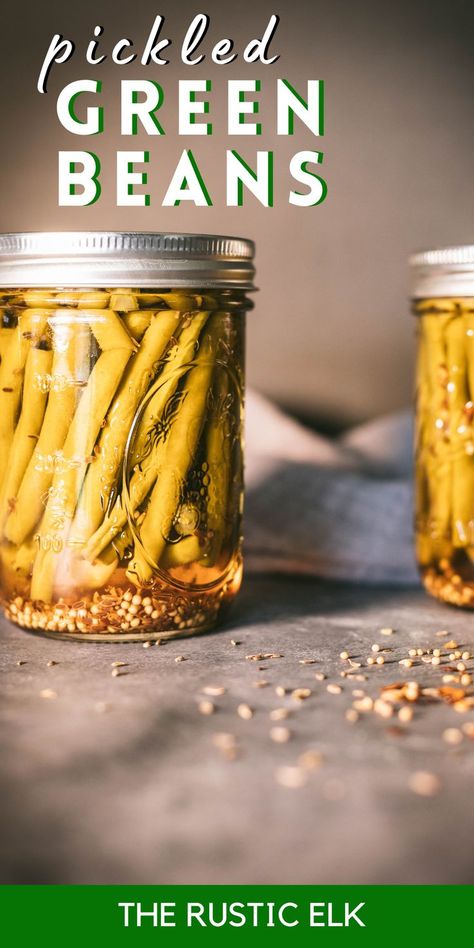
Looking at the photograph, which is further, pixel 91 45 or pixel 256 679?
pixel 91 45

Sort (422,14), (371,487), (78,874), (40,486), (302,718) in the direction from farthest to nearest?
(422,14)
(371,487)
(40,486)
(302,718)
(78,874)

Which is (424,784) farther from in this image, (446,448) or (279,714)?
(446,448)

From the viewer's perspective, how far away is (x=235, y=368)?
89cm

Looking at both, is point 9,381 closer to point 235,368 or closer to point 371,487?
point 235,368

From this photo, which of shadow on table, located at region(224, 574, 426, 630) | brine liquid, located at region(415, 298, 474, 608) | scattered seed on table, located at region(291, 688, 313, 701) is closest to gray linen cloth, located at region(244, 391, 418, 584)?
shadow on table, located at region(224, 574, 426, 630)

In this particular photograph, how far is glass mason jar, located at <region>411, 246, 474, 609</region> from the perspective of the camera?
918 millimetres

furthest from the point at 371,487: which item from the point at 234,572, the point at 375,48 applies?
the point at 375,48

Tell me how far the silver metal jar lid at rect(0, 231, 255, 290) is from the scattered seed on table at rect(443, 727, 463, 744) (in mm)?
397

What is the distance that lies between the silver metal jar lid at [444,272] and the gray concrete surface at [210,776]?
318 millimetres

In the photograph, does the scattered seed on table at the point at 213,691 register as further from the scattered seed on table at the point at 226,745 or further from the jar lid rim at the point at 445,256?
the jar lid rim at the point at 445,256

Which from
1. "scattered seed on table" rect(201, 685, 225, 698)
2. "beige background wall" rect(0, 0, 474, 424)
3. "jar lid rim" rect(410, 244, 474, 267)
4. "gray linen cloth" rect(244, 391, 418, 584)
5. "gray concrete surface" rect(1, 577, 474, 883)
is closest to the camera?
"gray concrete surface" rect(1, 577, 474, 883)

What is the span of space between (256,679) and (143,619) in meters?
0.12

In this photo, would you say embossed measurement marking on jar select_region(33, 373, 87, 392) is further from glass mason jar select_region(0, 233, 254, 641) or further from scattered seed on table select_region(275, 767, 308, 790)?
scattered seed on table select_region(275, 767, 308, 790)

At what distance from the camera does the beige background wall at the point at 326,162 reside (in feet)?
4.22
